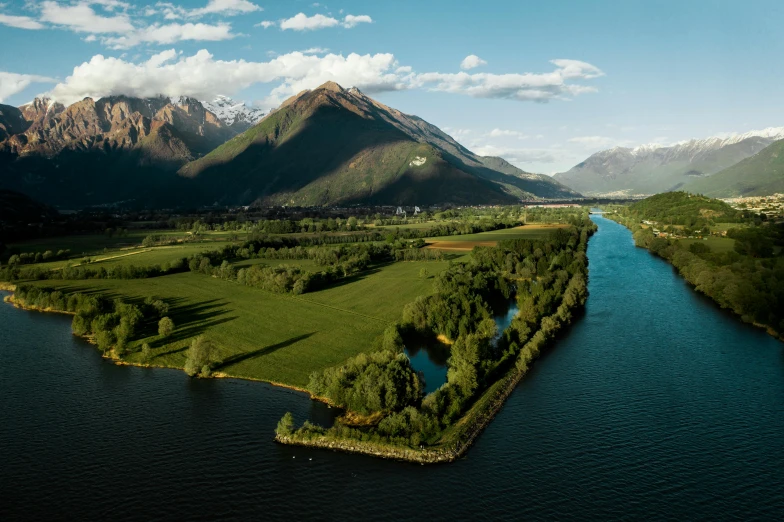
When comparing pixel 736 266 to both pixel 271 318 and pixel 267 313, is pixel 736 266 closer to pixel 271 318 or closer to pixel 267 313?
pixel 271 318

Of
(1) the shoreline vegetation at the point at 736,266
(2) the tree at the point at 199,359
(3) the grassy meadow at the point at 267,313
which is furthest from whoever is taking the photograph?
(1) the shoreline vegetation at the point at 736,266

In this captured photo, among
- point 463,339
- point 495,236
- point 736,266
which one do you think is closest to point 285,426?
point 463,339

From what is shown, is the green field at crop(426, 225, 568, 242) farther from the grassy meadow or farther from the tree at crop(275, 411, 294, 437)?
the tree at crop(275, 411, 294, 437)

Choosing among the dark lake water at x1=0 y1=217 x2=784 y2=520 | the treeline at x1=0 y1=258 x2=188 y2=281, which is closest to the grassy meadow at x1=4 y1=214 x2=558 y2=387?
the treeline at x1=0 y1=258 x2=188 y2=281

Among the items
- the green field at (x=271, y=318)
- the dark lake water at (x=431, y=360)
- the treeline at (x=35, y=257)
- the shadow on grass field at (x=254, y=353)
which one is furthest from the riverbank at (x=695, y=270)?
the treeline at (x=35, y=257)

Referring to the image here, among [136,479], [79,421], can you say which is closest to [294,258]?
[79,421]

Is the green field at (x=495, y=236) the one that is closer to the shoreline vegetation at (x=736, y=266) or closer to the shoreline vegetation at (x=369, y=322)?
the shoreline vegetation at (x=369, y=322)
